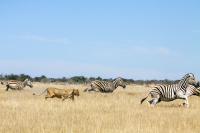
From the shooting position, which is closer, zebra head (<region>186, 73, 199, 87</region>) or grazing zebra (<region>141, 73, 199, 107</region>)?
grazing zebra (<region>141, 73, 199, 107</region>)

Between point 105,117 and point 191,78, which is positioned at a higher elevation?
point 191,78

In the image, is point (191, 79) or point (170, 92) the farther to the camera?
point (191, 79)

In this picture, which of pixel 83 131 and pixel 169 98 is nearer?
pixel 83 131

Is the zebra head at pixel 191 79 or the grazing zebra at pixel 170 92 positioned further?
the zebra head at pixel 191 79

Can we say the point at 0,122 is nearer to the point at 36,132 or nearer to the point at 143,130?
the point at 36,132

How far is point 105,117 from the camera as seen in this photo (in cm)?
885

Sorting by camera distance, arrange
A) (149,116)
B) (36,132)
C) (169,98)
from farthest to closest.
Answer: (169,98), (149,116), (36,132)

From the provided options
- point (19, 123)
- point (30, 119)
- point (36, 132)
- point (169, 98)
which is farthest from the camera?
point (169, 98)

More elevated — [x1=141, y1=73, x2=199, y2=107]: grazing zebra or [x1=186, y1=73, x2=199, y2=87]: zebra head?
[x1=186, y1=73, x2=199, y2=87]: zebra head

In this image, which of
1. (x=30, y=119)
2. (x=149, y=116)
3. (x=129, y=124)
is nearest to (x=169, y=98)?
(x=149, y=116)

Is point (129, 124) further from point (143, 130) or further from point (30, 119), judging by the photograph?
point (30, 119)

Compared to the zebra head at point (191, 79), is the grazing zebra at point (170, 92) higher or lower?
lower

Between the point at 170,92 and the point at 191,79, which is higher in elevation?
the point at 191,79

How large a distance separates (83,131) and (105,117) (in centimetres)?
215
